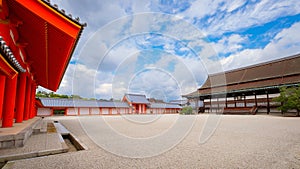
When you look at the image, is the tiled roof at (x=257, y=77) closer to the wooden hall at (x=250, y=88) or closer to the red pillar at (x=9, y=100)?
the wooden hall at (x=250, y=88)

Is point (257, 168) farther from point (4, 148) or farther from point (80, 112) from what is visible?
point (80, 112)

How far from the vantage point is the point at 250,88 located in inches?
743

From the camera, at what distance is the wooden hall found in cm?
1762

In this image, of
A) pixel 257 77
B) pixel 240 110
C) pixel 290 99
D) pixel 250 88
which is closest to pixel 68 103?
pixel 240 110

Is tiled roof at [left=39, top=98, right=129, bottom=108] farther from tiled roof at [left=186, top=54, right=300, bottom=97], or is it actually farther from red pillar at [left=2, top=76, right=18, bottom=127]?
red pillar at [left=2, top=76, right=18, bottom=127]

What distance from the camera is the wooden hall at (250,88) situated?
1762 cm

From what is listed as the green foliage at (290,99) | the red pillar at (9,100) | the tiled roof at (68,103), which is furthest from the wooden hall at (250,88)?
the red pillar at (9,100)

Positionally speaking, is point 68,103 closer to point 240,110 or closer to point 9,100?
point 9,100

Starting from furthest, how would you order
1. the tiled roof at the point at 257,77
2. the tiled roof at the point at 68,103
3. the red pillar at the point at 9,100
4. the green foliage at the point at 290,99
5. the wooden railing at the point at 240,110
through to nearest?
the tiled roof at the point at 68,103
the wooden railing at the point at 240,110
the tiled roof at the point at 257,77
the green foliage at the point at 290,99
the red pillar at the point at 9,100

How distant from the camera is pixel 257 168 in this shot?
2.59m

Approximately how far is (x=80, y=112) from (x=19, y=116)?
1804cm

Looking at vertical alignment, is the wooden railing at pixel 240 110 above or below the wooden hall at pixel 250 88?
below

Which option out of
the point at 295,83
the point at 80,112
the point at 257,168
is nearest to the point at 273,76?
the point at 295,83

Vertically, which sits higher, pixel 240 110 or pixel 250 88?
pixel 250 88
